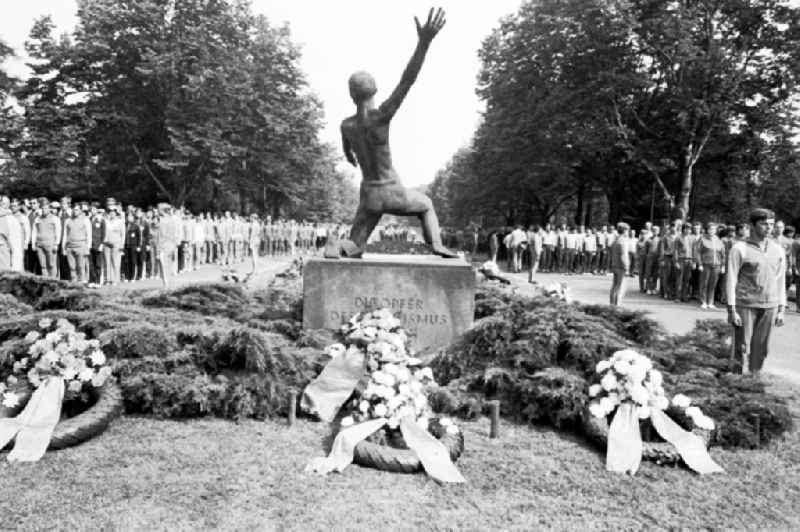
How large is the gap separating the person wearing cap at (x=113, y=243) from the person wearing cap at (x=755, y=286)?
1473 centimetres

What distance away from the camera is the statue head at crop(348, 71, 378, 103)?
7488 millimetres

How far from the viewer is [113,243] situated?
53.1 ft

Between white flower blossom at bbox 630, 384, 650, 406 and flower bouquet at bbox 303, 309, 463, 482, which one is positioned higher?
white flower blossom at bbox 630, 384, 650, 406

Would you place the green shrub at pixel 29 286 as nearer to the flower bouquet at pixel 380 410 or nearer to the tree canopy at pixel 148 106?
the flower bouquet at pixel 380 410

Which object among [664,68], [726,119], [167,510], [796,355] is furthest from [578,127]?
[167,510]

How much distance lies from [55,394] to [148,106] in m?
34.7

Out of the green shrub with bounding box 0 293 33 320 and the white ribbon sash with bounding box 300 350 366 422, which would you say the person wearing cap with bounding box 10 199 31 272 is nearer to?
the green shrub with bounding box 0 293 33 320

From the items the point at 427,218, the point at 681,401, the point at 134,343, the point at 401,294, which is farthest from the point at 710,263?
the point at 134,343

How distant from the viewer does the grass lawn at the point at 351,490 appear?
3857mm

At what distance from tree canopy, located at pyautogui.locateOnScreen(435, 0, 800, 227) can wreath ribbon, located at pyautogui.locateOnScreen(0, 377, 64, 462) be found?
2774 centimetres

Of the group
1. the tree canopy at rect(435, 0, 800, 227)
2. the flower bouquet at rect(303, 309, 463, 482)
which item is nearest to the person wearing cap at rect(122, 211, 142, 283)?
the flower bouquet at rect(303, 309, 463, 482)

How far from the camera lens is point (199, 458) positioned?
473cm

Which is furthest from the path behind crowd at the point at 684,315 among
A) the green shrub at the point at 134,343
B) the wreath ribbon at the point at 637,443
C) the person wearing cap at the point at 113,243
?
the person wearing cap at the point at 113,243

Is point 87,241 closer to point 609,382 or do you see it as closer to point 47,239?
point 47,239
